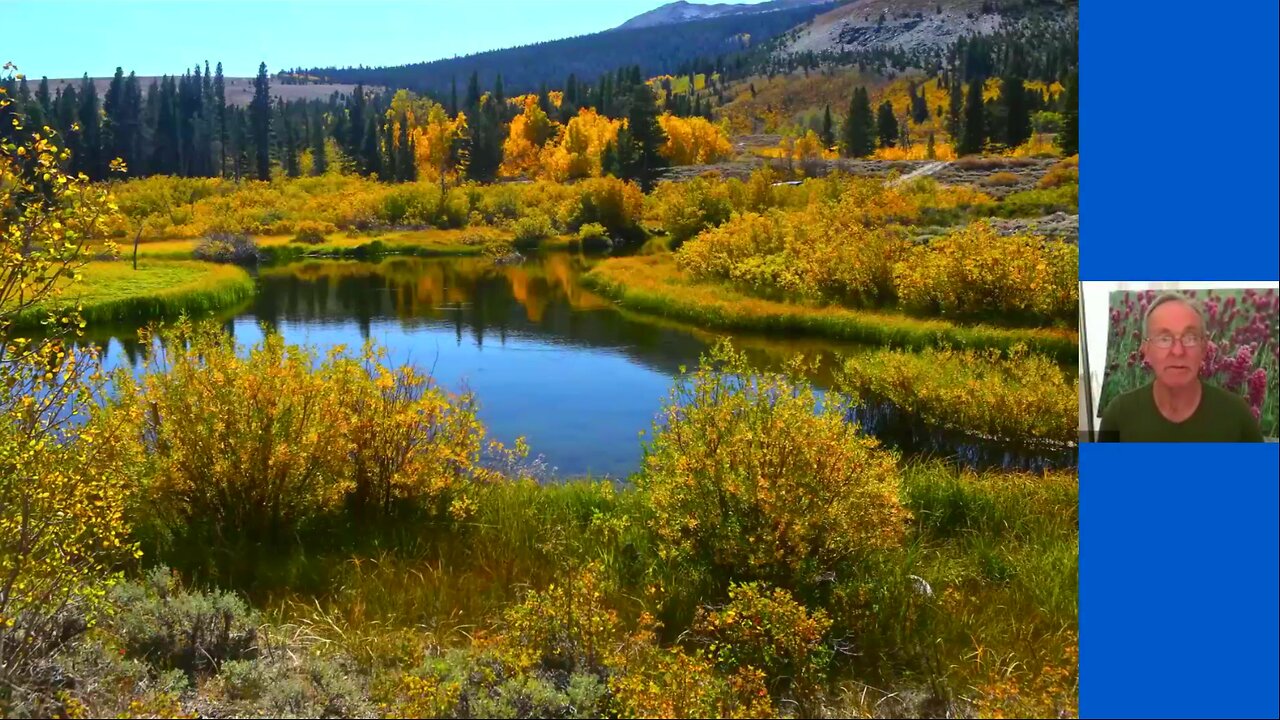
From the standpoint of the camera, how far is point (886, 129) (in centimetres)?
2797

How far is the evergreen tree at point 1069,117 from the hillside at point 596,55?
25282 millimetres

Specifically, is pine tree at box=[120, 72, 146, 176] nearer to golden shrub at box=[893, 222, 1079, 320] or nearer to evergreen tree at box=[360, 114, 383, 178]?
golden shrub at box=[893, 222, 1079, 320]

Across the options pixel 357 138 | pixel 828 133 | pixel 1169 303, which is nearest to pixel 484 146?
pixel 357 138

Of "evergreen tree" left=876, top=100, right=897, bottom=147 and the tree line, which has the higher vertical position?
"evergreen tree" left=876, top=100, right=897, bottom=147

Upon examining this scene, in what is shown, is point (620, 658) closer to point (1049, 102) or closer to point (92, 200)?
point (92, 200)

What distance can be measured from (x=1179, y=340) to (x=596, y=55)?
48.1m

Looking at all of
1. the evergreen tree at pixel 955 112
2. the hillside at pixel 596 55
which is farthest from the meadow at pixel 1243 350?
the hillside at pixel 596 55

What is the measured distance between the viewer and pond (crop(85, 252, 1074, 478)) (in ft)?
24.0

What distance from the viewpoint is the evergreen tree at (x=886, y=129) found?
27.5 metres

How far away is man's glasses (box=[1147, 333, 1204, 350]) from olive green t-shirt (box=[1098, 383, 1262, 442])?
0.11 m

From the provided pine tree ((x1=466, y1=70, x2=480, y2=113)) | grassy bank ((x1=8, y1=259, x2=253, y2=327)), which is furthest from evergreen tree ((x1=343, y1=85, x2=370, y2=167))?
grassy bank ((x1=8, y1=259, x2=253, y2=327))

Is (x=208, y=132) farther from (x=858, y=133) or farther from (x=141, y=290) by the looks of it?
(x=858, y=133)

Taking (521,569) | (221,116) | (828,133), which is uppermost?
(828,133)

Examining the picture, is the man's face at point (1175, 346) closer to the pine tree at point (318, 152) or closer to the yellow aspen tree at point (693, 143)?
the pine tree at point (318, 152)
